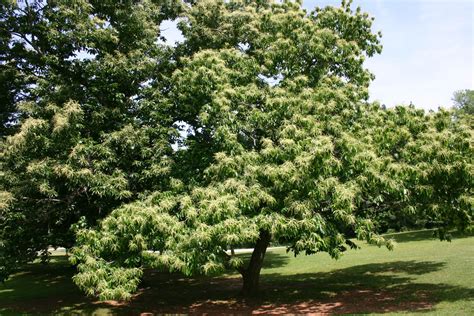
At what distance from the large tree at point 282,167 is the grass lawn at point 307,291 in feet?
8.11

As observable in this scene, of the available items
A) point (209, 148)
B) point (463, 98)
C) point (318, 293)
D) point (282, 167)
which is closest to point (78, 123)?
point (209, 148)

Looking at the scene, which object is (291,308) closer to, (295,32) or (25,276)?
(295,32)

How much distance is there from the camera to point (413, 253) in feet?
82.6

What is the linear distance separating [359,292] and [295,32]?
9929 mm

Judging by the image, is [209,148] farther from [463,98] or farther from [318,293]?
[463,98]

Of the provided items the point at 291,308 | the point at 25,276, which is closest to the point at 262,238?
the point at 291,308

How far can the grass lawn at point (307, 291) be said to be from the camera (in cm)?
1249

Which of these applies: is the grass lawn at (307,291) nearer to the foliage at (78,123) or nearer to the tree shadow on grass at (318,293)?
the tree shadow on grass at (318,293)

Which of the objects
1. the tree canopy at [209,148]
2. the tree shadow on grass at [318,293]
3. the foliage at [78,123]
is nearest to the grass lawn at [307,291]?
the tree shadow on grass at [318,293]

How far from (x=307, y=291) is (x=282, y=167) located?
822 centimetres

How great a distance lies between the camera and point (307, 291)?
15.9 m

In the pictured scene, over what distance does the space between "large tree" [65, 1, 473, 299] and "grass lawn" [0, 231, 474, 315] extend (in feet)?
8.11

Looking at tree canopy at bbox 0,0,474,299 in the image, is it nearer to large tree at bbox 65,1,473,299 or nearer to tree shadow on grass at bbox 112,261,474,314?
large tree at bbox 65,1,473,299

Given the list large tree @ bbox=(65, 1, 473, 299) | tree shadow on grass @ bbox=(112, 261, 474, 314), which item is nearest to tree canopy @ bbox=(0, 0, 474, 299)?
large tree @ bbox=(65, 1, 473, 299)
